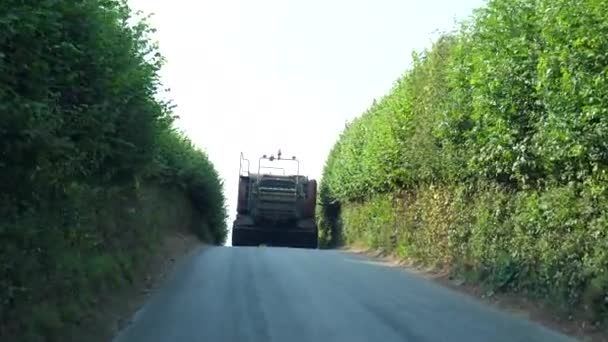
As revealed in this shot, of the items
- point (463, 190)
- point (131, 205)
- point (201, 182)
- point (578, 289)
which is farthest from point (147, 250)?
point (201, 182)

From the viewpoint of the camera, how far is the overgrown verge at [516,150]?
1463 centimetres

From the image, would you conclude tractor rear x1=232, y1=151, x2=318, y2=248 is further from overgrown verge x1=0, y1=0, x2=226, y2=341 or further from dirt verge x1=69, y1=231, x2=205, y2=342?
overgrown verge x1=0, y1=0, x2=226, y2=341

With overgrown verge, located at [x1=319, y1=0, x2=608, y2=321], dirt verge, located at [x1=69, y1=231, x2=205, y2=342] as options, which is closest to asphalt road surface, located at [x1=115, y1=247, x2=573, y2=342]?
dirt verge, located at [x1=69, y1=231, x2=205, y2=342]

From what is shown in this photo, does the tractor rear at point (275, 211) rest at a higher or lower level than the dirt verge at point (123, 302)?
higher

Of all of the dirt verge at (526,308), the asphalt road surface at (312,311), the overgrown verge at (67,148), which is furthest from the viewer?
the dirt verge at (526,308)

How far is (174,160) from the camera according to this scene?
33094mm

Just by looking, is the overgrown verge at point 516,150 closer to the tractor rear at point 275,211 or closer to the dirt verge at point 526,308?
the dirt verge at point 526,308

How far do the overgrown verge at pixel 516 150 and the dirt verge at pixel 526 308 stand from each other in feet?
0.66

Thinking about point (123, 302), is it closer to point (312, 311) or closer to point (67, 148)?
point (312, 311)

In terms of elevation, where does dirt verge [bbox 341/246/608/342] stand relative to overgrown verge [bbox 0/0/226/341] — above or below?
below

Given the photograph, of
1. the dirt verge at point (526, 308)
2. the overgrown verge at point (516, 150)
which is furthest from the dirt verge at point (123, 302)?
the overgrown verge at point (516, 150)

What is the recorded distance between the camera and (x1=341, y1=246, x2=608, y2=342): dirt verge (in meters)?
14.6

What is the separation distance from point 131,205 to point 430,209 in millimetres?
8765

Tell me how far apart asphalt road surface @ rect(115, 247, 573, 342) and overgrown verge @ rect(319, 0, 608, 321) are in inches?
41.7
